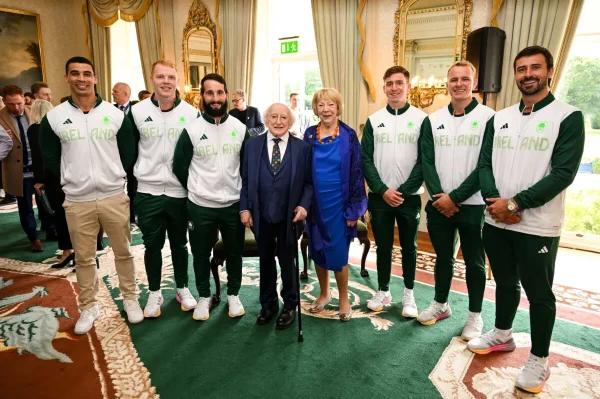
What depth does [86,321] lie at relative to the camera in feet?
8.82

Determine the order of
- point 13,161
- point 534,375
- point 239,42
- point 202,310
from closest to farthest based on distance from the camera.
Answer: point 534,375 < point 202,310 < point 13,161 < point 239,42

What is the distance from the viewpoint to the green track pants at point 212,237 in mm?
2666

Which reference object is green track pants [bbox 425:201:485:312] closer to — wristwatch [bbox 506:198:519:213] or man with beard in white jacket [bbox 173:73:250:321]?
wristwatch [bbox 506:198:519:213]

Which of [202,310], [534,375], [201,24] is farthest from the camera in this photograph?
[201,24]

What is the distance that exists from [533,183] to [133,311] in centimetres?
272

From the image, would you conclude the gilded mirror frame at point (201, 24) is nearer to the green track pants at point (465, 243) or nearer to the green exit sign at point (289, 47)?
the green exit sign at point (289, 47)

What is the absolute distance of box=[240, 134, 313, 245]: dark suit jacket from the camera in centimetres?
249

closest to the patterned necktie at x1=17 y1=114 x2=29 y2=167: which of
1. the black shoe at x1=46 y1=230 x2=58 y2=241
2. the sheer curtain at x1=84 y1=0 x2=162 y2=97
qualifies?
the black shoe at x1=46 y1=230 x2=58 y2=241

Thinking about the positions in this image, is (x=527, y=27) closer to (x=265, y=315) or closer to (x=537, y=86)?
(x=537, y=86)

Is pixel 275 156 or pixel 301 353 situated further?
pixel 275 156

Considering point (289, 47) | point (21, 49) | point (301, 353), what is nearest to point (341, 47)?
point (289, 47)

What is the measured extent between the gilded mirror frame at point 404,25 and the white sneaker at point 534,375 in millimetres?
3271

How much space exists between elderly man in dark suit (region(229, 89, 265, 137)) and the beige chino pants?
10.1 feet

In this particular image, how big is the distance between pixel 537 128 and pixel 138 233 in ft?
14.5
